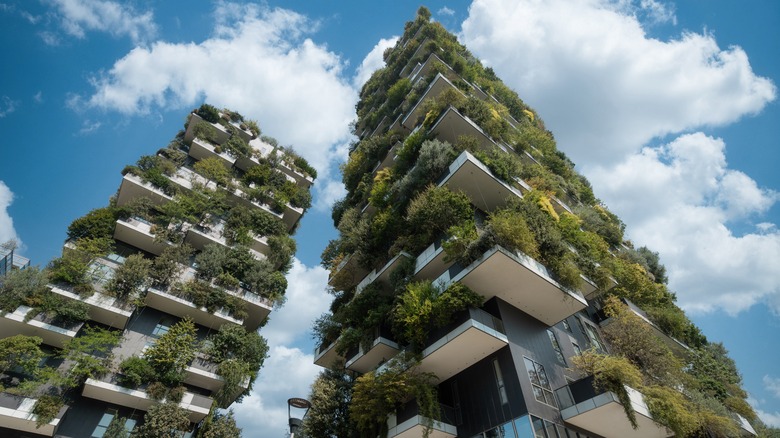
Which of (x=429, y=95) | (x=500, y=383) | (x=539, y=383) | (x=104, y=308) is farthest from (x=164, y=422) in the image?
(x=429, y=95)

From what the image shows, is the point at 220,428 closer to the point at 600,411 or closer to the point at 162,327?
the point at 162,327

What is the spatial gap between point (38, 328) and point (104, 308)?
9.37ft

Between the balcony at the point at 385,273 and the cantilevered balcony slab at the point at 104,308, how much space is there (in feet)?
46.2

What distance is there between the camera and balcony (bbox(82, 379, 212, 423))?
19.2 metres

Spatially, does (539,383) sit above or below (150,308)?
below

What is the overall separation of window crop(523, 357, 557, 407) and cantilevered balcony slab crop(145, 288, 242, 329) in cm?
1874

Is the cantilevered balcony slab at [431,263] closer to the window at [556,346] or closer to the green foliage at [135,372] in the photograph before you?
the window at [556,346]

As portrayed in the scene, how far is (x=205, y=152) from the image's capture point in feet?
116

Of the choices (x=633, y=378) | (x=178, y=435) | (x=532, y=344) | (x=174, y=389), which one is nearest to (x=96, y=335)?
(x=174, y=389)

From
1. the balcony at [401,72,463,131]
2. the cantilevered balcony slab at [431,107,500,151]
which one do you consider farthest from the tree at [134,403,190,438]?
the balcony at [401,72,463,131]

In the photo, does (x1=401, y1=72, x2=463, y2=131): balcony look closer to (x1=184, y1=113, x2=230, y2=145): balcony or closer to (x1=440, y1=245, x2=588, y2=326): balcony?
(x1=440, y1=245, x2=588, y2=326): balcony

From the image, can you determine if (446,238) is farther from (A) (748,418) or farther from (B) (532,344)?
(A) (748,418)

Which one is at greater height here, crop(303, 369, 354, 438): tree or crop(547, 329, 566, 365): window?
crop(547, 329, 566, 365): window

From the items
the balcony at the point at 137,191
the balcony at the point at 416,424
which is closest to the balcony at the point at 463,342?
the balcony at the point at 416,424
